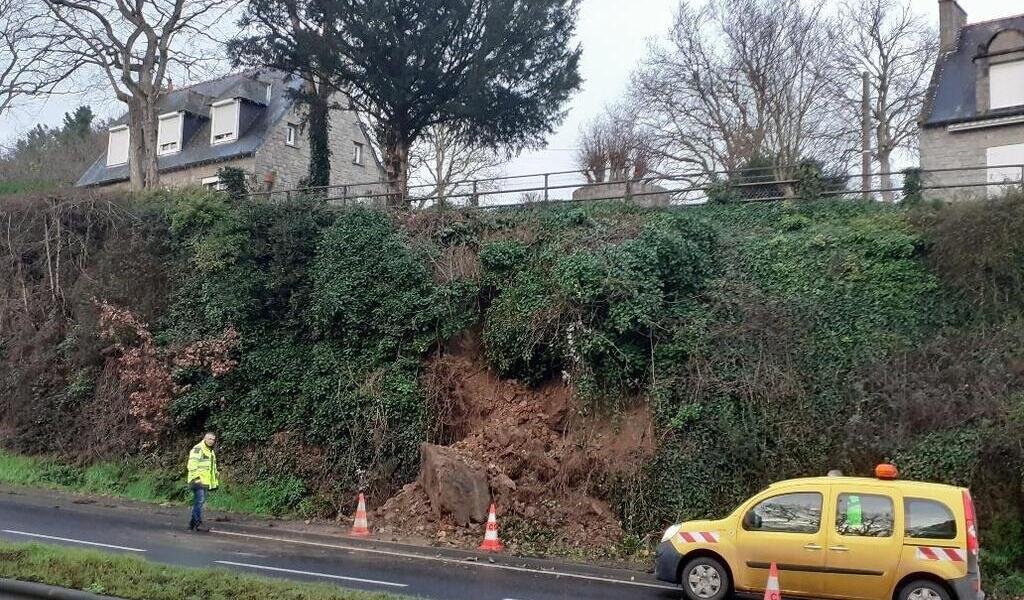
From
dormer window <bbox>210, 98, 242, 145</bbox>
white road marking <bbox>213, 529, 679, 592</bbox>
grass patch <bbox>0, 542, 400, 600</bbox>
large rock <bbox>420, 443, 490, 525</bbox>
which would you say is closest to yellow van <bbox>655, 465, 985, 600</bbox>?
white road marking <bbox>213, 529, 679, 592</bbox>

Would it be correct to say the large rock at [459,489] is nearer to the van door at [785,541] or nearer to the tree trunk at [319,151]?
the van door at [785,541]

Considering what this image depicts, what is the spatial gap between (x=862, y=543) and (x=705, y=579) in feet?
6.22

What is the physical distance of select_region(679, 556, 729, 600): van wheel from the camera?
10.3 m

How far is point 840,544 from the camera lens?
386 inches

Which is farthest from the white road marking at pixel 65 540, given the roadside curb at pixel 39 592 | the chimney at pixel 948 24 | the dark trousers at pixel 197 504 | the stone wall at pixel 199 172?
the chimney at pixel 948 24

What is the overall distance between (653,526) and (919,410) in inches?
186

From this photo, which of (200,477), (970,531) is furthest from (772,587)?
(200,477)

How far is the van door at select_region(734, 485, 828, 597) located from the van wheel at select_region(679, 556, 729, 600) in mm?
181

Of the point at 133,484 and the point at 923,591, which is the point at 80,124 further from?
the point at 923,591

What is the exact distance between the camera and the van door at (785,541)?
32.5 feet

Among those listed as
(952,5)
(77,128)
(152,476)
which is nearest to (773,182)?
(952,5)

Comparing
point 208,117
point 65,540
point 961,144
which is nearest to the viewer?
point 65,540

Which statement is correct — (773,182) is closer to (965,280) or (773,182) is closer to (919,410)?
(965,280)

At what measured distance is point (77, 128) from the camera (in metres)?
65.6
